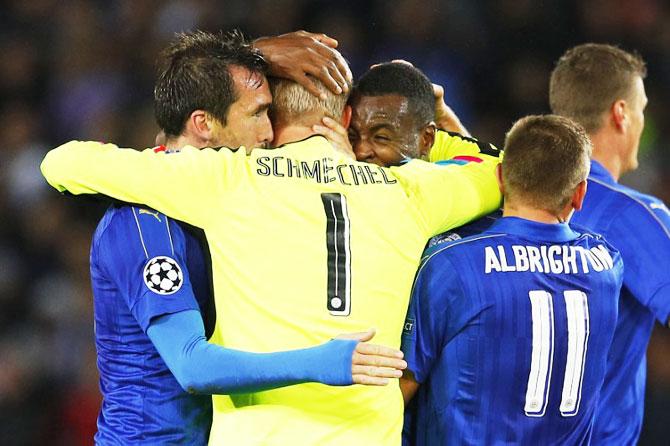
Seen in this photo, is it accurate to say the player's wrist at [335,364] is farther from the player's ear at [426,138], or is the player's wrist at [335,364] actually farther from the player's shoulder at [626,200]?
the player's shoulder at [626,200]

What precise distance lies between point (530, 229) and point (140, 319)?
4.49ft

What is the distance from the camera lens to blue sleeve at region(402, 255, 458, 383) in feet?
11.9

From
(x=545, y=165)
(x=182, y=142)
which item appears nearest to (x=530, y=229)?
(x=545, y=165)

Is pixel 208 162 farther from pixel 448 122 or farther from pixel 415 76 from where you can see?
pixel 448 122

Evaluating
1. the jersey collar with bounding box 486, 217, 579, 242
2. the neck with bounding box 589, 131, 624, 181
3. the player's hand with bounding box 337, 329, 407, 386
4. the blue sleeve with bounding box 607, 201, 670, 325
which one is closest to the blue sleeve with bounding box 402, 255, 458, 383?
the jersey collar with bounding box 486, 217, 579, 242

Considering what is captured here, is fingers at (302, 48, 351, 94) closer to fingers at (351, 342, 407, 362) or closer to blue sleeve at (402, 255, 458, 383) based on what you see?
Answer: blue sleeve at (402, 255, 458, 383)

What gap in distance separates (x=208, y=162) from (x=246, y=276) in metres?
0.38

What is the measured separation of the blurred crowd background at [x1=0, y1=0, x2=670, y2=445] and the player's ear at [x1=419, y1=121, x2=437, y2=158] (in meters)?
4.71

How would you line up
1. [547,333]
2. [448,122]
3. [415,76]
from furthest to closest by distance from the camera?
[448,122]
[415,76]
[547,333]

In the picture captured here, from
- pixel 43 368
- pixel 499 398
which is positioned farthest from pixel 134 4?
pixel 499 398

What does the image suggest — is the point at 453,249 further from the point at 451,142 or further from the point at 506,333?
the point at 451,142

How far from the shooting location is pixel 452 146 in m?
4.36

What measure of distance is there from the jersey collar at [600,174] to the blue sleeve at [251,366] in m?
2.00

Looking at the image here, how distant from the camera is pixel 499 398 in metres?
3.65
